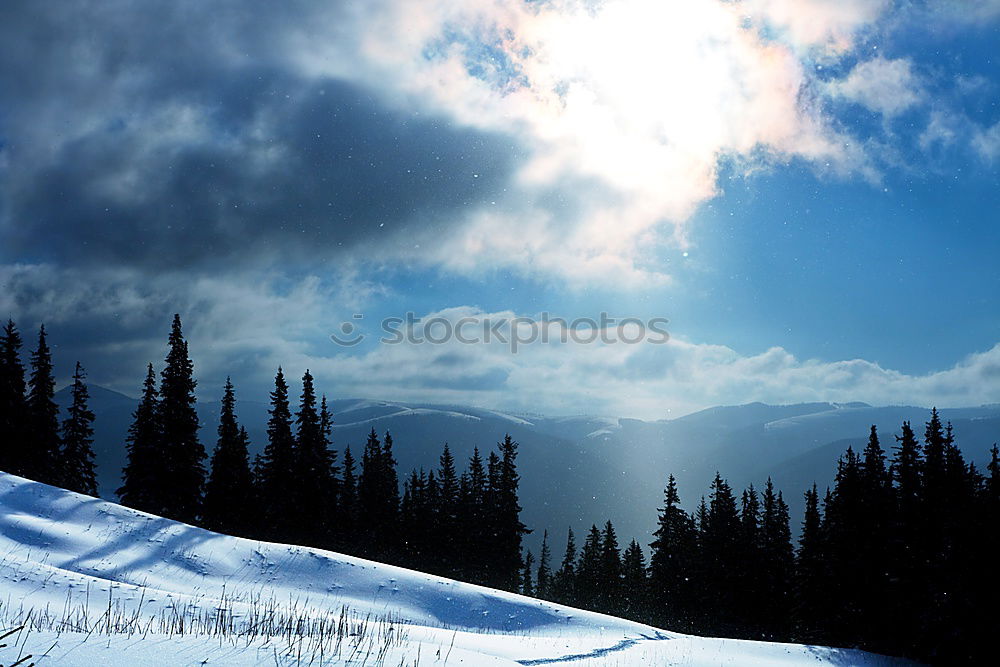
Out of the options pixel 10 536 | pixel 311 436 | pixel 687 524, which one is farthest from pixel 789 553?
pixel 10 536

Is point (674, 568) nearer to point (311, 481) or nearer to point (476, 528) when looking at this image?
point (476, 528)

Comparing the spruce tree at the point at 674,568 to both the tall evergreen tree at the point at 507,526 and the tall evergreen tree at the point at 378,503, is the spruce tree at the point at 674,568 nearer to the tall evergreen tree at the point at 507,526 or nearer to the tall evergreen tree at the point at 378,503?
the tall evergreen tree at the point at 507,526

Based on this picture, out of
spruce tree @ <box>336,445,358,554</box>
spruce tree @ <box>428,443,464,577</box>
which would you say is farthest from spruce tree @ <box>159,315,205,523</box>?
spruce tree @ <box>428,443,464,577</box>

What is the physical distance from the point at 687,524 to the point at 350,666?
48679 millimetres

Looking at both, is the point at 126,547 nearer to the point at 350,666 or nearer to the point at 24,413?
the point at 350,666

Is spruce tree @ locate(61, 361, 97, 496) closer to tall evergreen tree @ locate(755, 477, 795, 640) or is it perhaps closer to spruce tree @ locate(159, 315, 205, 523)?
spruce tree @ locate(159, 315, 205, 523)

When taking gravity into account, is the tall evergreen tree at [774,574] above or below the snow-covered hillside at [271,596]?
below

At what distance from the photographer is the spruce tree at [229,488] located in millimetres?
44000

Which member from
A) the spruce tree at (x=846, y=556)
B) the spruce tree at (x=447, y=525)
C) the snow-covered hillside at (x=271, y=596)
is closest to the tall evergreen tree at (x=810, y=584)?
the spruce tree at (x=846, y=556)

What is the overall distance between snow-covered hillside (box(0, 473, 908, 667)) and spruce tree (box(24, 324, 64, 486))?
2623cm

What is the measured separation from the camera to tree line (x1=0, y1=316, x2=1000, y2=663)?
29.8 meters

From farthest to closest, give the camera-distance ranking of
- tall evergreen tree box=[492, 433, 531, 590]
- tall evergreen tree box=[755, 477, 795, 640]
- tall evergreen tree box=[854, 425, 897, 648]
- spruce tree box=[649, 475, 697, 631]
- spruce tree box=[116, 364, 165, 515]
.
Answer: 1. tall evergreen tree box=[492, 433, 531, 590]
2. spruce tree box=[649, 475, 697, 631]
3. tall evergreen tree box=[755, 477, 795, 640]
4. spruce tree box=[116, 364, 165, 515]
5. tall evergreen tree box=[854, 425, 897, 648]

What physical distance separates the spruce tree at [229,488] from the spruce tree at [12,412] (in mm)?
12533

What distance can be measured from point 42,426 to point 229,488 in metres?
14.7
